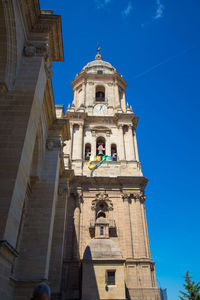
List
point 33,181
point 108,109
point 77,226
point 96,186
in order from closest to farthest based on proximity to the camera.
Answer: point 33,181
point 77,226
point 96,186
point 108,109

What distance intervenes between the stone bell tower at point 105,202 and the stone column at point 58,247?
6.59 ft

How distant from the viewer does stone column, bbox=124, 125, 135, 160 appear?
26.2m

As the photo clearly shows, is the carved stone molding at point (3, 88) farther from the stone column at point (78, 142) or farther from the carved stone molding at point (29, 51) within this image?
the stone column at point (78, 142)

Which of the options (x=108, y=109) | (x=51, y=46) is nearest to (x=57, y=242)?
(x=51, y=46)

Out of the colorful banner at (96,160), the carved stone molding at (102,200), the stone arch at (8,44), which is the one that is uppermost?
the colorful banner at (96,160)

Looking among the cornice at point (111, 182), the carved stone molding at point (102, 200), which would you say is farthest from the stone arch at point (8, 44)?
the carved stone molding at point (102, 200)

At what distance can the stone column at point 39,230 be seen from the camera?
11336 millimetres

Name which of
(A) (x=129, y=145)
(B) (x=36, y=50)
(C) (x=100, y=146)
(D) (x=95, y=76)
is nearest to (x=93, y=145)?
(C) (x=100, y=146)

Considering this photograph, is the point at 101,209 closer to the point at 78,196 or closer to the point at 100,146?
the point at 78,196

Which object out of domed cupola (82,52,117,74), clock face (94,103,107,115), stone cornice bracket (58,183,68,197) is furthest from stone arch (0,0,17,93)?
domed cupola (82,52,117,74)

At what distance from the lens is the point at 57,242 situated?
671 inches

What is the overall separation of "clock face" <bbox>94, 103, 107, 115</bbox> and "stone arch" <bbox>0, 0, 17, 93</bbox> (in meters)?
20.8

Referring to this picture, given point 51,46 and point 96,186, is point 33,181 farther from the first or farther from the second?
point 96,186

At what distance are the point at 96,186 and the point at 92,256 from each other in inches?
285
